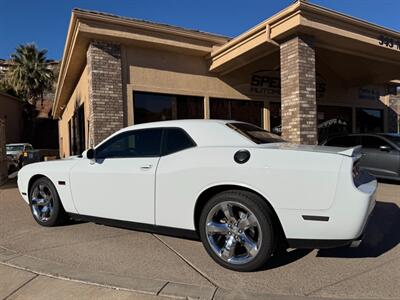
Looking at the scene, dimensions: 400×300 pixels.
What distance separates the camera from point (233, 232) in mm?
4098

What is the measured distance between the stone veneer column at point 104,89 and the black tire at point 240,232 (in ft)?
22.3

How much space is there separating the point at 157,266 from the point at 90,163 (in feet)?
6.17

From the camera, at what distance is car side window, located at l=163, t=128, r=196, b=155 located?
462cm

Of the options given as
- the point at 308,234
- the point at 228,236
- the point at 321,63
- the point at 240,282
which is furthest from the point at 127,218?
the point at 321,63

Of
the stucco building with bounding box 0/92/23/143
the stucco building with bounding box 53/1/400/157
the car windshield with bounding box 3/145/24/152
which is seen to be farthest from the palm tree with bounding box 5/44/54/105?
the stucco building with bounding box 53/1/400/157

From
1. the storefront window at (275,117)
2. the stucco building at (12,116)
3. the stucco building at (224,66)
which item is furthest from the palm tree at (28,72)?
the storefront window at (275,117)

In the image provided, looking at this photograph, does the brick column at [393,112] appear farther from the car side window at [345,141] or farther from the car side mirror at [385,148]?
the car side mirror at [385,148]

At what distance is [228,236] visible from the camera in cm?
415

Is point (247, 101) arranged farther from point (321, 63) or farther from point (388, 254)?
point (388, 254)

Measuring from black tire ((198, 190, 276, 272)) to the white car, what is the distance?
1 centimetres

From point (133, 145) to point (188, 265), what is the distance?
1.70m

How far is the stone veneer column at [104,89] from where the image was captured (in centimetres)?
1034

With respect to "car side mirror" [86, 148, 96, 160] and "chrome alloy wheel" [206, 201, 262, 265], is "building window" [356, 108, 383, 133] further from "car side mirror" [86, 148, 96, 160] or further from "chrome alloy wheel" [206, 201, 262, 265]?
"chrome alloy wheel" [206, 201, 262, 265]

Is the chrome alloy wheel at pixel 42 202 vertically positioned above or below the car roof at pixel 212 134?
below
